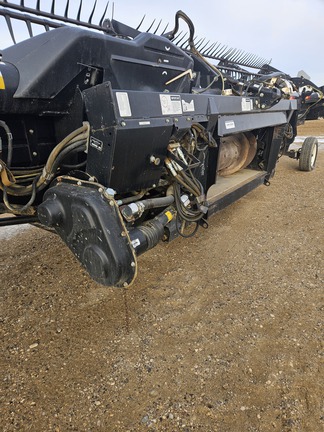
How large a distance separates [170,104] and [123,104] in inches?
15.6

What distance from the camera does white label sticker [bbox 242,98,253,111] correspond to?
281 centimetres

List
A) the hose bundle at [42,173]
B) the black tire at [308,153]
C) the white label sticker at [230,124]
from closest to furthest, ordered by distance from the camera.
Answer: the hose bundle at [42,173] < the white label sticker at [230,124] < the black tire at [308,153]

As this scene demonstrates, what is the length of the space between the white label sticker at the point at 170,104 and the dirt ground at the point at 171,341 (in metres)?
1.18

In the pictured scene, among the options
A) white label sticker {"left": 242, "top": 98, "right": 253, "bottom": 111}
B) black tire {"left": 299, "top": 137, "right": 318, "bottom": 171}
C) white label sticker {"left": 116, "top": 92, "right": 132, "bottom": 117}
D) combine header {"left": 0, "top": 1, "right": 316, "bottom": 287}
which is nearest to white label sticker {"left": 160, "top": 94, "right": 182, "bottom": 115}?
combine header {"left": 0, "top": 1, "right": 316, "bottom": 287}

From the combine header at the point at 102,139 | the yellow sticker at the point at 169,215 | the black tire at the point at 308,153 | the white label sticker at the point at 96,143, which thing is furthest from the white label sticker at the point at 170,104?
the black tire at the point at 308,153

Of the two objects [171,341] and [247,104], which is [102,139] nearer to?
[171,341]

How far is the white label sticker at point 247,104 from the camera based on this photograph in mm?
2810

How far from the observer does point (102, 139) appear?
5.23 ft

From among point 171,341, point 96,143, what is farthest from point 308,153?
point 96,143

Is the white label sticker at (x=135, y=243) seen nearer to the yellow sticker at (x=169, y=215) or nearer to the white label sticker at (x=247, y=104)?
the yellow sticker at (x=169, y=215)

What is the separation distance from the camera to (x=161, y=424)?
1395 mm

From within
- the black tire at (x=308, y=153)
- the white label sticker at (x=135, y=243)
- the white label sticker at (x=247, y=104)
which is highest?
the white label sticker at (x=247, y=104)

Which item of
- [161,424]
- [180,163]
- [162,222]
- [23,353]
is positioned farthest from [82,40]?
[161,424]

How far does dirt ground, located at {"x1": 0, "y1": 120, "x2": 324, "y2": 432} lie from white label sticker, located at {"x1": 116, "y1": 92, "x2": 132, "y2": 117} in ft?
3.91
